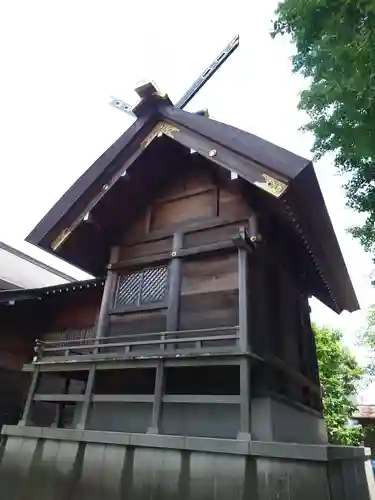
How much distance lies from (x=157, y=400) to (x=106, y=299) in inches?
85.3

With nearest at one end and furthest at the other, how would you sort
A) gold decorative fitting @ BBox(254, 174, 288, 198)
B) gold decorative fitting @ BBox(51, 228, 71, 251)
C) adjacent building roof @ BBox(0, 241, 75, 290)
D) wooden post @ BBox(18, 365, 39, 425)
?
gold decorative fitting @ BBox(254, 174, 288, 198)
wooden post @ BBox(18, 365, 39, 425)
gold decorative fitting @ BBox(51, 228, 71, 251)
adjacent building roof @ BBox(0, 241, 75, 290)

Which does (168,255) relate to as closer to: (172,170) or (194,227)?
(194,227)

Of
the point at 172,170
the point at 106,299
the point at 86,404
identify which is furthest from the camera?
the point at 172,170

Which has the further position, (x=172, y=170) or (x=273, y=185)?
(x=172, y=170)

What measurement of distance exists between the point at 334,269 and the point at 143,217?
3672 millimetres

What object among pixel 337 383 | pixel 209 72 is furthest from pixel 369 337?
pixel 209 72

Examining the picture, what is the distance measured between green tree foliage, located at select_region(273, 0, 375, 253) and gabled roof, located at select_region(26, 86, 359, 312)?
90 cm

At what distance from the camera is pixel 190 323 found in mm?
5020

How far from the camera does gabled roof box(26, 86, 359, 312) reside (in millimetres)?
4570

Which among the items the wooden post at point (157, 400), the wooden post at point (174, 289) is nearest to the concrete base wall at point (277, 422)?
the wooden post at point (157, 400)

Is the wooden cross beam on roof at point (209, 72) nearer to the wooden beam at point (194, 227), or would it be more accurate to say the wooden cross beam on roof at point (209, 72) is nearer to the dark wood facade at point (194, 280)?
Answer: the dark wood facade at point (194, 280)

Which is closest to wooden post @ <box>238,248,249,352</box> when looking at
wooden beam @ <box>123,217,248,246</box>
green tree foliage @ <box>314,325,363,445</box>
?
wooden beam @ <box>123,217,248,246</box>

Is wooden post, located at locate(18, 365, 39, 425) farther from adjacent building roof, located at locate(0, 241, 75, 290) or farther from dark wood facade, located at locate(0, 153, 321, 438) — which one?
adjacent building roof, located at locate(0, 241, 75, 290)

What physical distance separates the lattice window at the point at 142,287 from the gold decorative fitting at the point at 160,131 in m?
2.07
